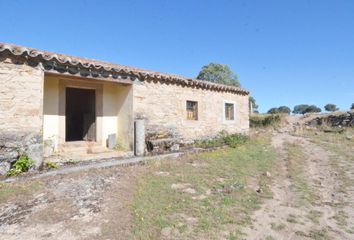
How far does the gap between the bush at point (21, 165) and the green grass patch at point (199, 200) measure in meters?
2.93

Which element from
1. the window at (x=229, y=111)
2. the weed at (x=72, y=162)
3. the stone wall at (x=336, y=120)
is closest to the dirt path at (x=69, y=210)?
the weed at (x=72, y=162)

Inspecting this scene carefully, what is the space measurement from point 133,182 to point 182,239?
→ 8.56 feet

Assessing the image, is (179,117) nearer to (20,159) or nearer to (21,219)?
(20,159)

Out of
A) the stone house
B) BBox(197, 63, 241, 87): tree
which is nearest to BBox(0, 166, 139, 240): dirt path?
the stone house

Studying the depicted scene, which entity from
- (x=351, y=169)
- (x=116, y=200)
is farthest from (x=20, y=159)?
(x=351, y=169)

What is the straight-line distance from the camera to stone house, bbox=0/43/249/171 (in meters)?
5.98

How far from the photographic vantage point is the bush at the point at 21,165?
573 cm

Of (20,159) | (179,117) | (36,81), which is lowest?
(20,159)

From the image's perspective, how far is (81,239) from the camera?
3.19 metres

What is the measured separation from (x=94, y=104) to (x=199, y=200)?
20.8 ft

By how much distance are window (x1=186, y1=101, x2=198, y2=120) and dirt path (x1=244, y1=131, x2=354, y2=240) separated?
4965mm

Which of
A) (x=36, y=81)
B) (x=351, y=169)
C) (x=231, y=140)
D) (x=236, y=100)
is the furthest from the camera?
(x=236, y=100)

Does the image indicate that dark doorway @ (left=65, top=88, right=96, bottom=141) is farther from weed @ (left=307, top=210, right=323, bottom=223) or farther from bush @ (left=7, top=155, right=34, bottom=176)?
weed @ (left=307, top=210, right=323, bottom=223)

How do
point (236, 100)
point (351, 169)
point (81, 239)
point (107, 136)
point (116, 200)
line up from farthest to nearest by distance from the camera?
point (236, 100) → point (107, 136) → point (351, 169) → point (116, 200) → point (81, 239)
